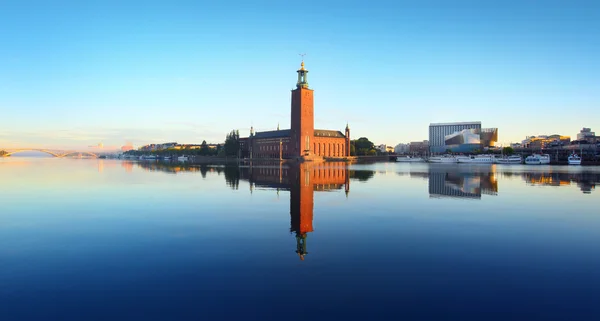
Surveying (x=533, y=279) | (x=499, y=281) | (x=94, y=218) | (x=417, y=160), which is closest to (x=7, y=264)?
(x=94, y=218)

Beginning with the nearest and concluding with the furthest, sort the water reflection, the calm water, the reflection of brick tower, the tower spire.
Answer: the calm water → the reflection of brick tower → the water reflection → the tower spire

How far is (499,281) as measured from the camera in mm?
7816

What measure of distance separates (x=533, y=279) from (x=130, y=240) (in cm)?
1033

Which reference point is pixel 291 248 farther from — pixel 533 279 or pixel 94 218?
pixel 94 218

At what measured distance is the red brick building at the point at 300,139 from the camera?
11962 cm

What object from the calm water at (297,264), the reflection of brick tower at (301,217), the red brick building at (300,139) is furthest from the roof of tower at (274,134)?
the calm water at (297,264)

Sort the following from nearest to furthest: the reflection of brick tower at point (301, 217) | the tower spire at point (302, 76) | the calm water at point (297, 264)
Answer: the calm water at point (297, 264), the reflection of brick tower at point (301, 217), the tower spire at point (302, 76)

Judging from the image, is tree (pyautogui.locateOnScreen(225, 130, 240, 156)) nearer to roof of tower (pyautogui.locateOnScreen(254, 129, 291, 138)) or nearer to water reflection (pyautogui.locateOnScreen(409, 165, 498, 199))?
roof of tower (pyautogui.locateOnScreen(254, 129, 291, 138))

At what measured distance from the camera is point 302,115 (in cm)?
12006

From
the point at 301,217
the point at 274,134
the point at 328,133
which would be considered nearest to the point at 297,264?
the point at 301,217

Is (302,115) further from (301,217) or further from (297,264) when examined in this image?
(297,264)

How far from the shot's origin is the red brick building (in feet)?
392

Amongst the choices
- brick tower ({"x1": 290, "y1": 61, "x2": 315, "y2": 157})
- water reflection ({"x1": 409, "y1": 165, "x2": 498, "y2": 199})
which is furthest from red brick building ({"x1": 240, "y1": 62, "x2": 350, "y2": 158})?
water reflection ({"x1": 409, "y1": 165, "x2": 498, "y2": 199})

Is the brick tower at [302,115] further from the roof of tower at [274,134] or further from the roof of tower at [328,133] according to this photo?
the roof of tower at [328,133]
